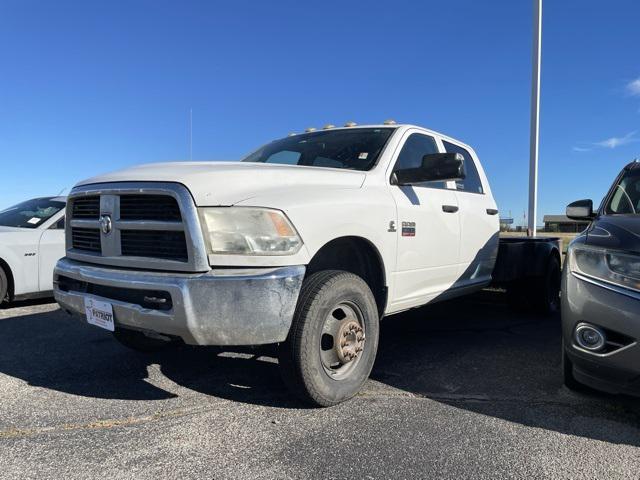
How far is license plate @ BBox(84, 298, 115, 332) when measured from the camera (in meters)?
3.22

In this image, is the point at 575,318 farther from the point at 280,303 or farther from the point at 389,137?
the point at 389,137

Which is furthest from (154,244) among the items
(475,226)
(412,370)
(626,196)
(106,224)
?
(626,196)

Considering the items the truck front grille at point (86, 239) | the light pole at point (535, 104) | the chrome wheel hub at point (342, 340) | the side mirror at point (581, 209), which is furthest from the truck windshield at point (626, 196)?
the light pole at point (535, 104)

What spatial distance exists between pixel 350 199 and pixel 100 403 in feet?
6.95

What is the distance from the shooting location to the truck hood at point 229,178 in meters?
3.01

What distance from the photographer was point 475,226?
16.8ft

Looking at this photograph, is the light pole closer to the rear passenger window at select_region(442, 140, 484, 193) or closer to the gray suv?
the rear passenger window at select_region(442, 140, 484, 193)

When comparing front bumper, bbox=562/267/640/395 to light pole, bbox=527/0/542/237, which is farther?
light pole, bbox=527/0/542/237

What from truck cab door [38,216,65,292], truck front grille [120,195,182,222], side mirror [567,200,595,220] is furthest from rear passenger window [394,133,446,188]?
truck cab door [38,216,65,292]

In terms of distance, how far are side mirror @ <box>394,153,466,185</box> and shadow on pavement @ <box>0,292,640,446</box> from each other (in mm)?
1511

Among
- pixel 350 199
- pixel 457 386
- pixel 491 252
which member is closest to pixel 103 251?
pixel 350 199

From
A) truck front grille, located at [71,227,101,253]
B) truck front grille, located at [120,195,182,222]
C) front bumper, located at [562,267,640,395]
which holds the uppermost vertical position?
truck front grille, located at [120,195,182,222]

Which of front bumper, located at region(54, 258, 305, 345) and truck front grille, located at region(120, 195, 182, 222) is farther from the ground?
truck front grille, located at region(120, 195, 182, 222)

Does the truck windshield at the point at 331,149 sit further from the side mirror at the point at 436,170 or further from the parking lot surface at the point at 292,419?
the parking lot surface at the point at 292,419
